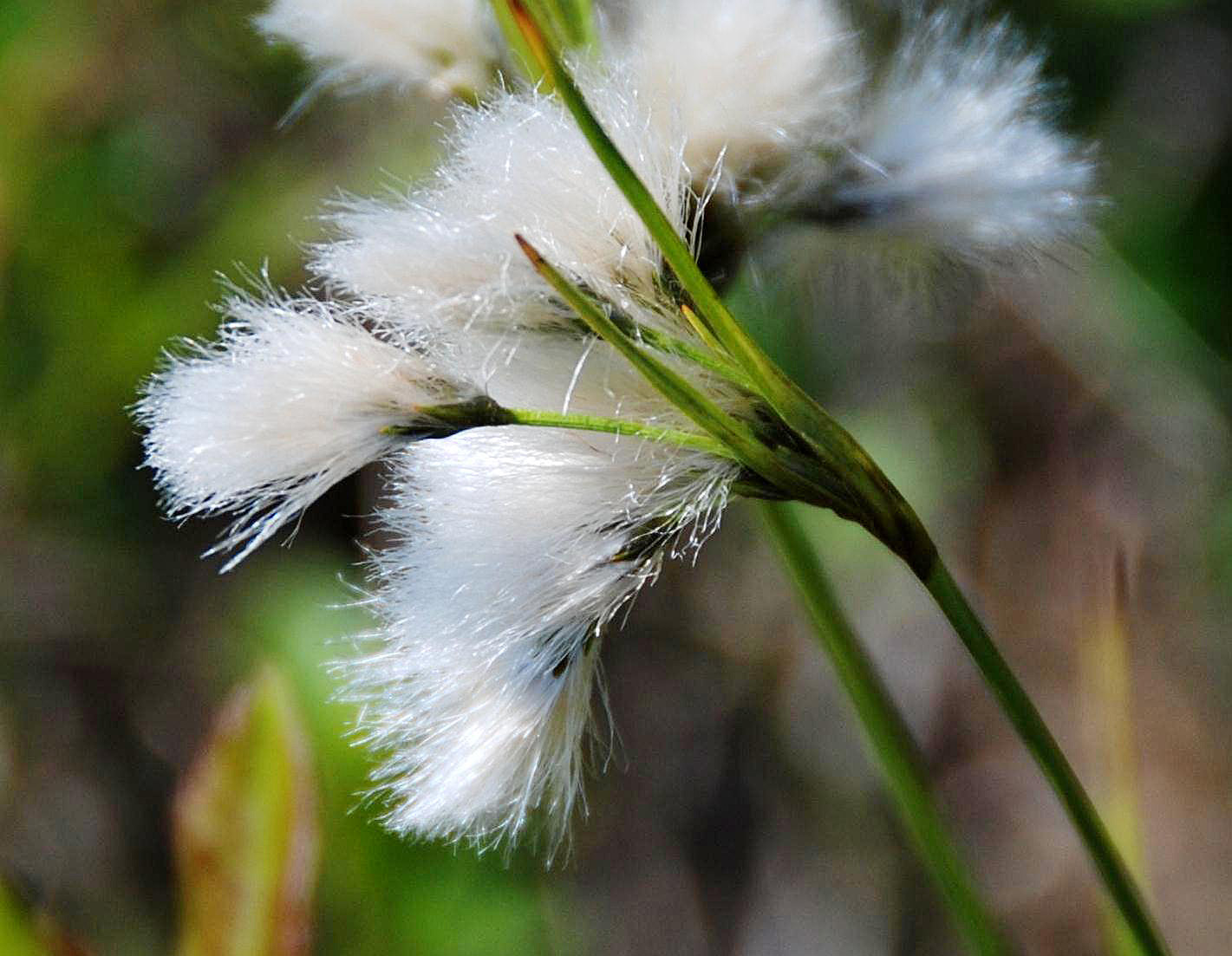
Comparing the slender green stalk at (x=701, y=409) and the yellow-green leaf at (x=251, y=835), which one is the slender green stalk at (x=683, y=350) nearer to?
the slender green stalk at (x=701, y=409)

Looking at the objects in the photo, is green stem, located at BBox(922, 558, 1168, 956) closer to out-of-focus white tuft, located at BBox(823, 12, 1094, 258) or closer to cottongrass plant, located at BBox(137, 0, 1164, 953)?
cottongrass plant, located at BBox(137, 0, 1164, 953)

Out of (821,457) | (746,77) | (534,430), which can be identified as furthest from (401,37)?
(821,457)

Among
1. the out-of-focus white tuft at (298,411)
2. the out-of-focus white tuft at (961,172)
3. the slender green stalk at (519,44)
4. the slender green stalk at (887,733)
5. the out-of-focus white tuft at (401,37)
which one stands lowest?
the slender green stalk at (887,733)

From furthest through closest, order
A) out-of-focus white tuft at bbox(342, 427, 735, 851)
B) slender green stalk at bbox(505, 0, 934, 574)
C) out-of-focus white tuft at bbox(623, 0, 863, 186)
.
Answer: out-of-focus white tuft at bbox(623, 0, 863, 186), out-of-focus white tuft at bbox(342, 427, 735, 851), slender green stalk at bbox(505, 0, 934, 574)

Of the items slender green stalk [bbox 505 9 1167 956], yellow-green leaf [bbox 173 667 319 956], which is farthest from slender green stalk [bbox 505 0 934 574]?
yellow-green leaf [bbox 173 667 319 956]

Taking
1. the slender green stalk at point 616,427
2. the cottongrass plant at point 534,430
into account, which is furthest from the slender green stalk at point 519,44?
the slender green stalk at point 616,427

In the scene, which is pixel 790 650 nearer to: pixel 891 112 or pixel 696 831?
pixel 696 831
